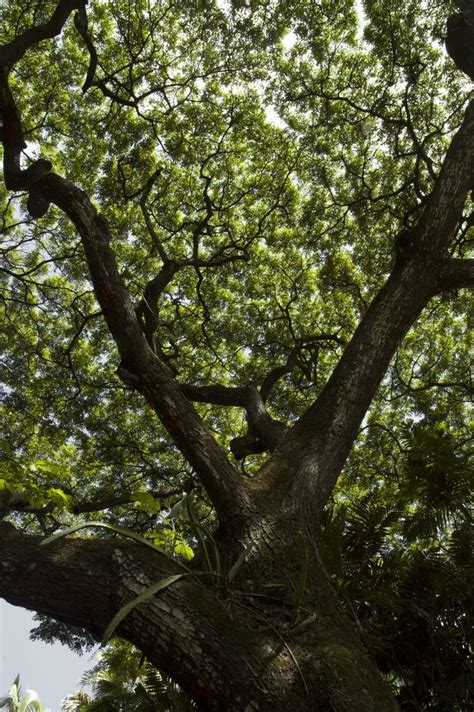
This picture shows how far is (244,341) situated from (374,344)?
518 centimetres

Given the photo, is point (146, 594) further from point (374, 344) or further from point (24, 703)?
point (24, 703)

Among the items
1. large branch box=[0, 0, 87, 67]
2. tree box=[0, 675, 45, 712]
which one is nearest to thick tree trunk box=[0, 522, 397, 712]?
large branch box=[0, 0, 87, 67]

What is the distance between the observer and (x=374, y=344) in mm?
4516

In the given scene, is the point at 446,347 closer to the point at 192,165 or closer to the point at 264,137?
the point at 264,137

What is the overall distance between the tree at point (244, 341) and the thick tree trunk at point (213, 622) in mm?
13

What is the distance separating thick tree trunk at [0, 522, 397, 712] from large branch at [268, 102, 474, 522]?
96cm

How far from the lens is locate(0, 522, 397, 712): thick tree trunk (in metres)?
2.54

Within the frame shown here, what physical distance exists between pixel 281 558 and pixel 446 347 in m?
7.71

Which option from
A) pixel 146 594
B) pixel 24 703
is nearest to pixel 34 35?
pixel 146 594

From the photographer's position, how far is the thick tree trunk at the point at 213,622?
8.32 feet

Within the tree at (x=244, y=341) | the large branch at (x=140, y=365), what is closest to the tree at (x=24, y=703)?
the tree at (x=244, y=341)

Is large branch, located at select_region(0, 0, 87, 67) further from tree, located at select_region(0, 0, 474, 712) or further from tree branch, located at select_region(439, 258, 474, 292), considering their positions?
tree branch, located at select_region(439, 258, 474, 292)

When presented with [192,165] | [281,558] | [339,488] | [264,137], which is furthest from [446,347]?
[281,558]

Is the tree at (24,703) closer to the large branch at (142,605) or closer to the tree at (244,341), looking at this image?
the tree at (244,341)
